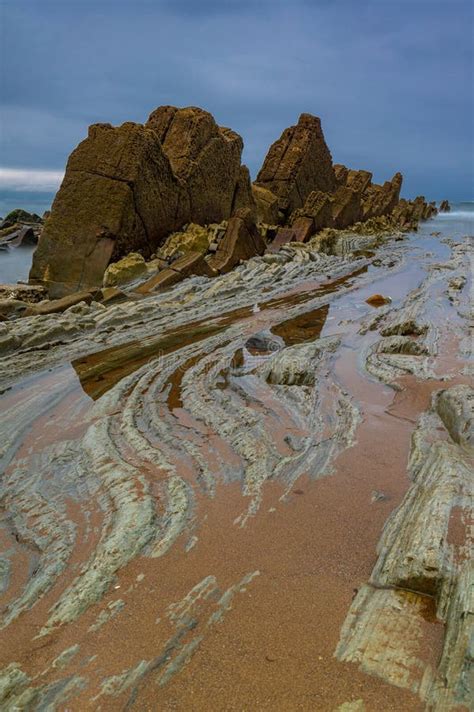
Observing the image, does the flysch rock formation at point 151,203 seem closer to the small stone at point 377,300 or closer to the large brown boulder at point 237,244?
the large brown boulder at point 237,244

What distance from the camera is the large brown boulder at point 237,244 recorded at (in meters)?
12.1

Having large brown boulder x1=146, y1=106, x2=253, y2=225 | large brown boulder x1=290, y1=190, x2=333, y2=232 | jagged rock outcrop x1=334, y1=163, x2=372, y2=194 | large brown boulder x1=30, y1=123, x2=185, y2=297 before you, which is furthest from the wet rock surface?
jagged rock outcrop x1=334, y1=163, x2=372, y2=194

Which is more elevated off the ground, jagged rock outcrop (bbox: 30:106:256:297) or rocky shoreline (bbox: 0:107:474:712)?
jagged rock outcrop (bbox: 30:106:256:297)

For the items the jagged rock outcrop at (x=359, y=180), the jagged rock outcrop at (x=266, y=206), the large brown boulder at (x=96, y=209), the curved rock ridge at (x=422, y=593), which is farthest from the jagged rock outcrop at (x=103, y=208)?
the jagged rock outcrop at (x=359, y=180)

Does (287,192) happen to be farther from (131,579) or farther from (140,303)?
(131,579)

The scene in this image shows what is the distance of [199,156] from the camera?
1390 centimetres

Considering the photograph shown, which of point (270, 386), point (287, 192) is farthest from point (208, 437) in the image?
point (287, 192)

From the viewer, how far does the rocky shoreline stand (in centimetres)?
170

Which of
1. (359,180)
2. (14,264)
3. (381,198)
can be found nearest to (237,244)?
(14,264)

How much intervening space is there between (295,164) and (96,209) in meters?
15.2

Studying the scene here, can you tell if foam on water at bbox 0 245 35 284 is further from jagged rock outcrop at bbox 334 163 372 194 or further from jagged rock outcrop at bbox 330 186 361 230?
jagged rock outcrop at bbox 334 163 372 194

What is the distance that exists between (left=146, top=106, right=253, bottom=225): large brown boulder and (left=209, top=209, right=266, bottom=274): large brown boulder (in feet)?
4.29

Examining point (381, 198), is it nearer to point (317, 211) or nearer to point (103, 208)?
point (317, 211)

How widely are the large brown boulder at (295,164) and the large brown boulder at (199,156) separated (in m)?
7.55
